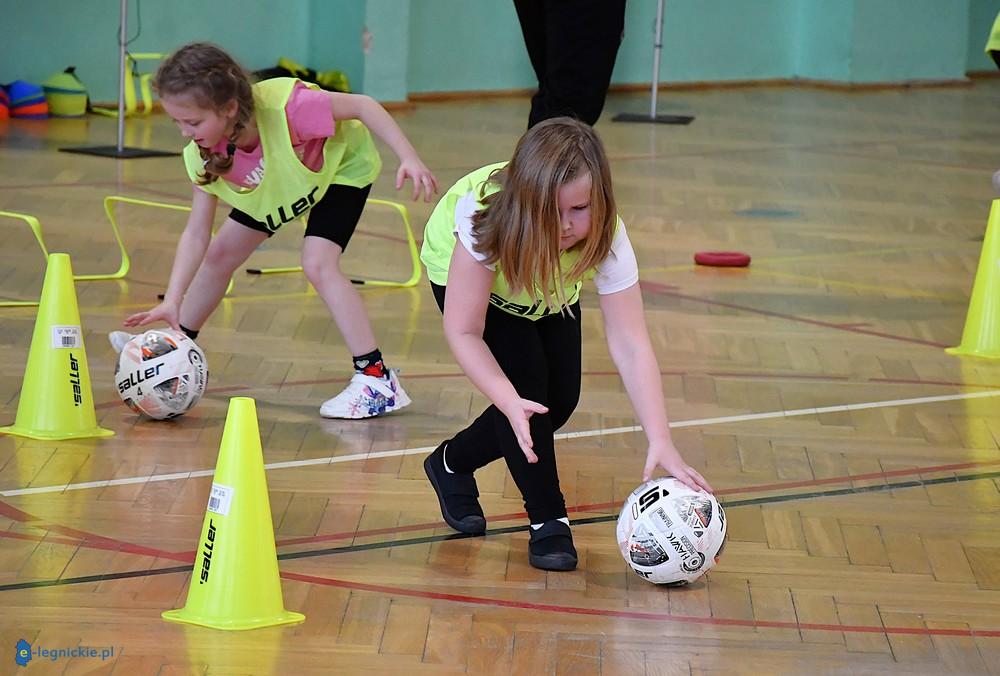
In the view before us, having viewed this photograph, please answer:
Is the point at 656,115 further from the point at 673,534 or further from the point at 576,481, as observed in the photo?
the point at 673,534

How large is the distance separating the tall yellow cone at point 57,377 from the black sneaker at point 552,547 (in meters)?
1.25

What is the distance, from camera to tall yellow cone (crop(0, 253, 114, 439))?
3.60m

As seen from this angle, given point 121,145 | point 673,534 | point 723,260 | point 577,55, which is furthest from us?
point 121,145

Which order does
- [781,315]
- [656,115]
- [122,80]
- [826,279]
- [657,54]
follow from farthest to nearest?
[656,115] < [657,54] < [122,80] < [826,279] < [781,315]

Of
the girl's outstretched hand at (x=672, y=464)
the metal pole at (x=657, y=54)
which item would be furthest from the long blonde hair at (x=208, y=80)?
the metal pole at (x=657, y=54)

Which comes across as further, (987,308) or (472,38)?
(472,38)

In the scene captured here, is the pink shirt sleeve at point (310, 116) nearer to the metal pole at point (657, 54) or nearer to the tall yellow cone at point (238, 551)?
the tall yellow cone at point (238, 551)

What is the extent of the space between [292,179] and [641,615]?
1670 millimetres

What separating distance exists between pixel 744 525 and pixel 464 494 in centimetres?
58

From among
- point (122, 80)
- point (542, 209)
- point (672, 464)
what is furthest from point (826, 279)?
point (122, 80)

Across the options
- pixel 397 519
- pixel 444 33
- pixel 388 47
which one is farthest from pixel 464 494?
pixel 444 33

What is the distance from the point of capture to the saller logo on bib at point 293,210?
12.8 feet

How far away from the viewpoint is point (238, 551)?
2.53 meters

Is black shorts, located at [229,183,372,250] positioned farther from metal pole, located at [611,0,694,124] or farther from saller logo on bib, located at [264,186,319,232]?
metal pole, located at [611,0,694,124]
